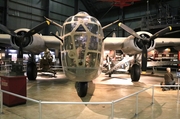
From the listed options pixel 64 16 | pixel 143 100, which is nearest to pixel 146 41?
pixel 143 100

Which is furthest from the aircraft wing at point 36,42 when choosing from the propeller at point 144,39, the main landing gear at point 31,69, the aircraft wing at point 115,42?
the propeller at point 144,39

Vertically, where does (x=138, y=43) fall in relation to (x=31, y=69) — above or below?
above

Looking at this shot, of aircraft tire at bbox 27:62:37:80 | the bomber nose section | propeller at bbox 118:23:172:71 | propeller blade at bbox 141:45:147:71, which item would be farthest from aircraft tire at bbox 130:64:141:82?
aircraft tire at bbox 27:62:37:80

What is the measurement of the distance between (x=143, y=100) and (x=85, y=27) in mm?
3809

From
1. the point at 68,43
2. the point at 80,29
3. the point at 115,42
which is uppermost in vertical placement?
the point at 115,42

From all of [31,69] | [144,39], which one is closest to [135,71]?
[144,39]

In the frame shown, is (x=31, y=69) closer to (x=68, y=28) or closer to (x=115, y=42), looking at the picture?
(x=115, y=42)

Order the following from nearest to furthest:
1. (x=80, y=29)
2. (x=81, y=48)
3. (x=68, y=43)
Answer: (x=81, y=48) < (x=80, y=29) < (x=68, y=43)

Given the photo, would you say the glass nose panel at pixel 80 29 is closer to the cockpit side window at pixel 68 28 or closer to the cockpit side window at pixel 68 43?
the cockpit side window at pixel 68 28

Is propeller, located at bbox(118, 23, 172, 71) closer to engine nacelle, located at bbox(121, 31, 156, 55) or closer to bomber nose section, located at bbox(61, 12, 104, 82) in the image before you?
engine nacelle, located at bbox(121, 31, 156, 55)

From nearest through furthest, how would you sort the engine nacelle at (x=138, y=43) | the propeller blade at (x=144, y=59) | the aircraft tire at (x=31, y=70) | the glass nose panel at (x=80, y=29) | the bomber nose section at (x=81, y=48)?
the bomber nose section at (x=81, y=48), the glass nose panel at (x=80, y=29), the propeller blade at (x=144, y=59), the engine nacelle at (x=138, y=43), the aircraft tire at (x=31, y=70)

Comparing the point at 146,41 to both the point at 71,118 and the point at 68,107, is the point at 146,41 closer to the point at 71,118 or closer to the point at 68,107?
the point at 68,107

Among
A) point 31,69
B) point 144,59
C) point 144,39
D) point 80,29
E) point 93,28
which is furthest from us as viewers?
point 31,69

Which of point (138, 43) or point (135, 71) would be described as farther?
point (135, 71)
